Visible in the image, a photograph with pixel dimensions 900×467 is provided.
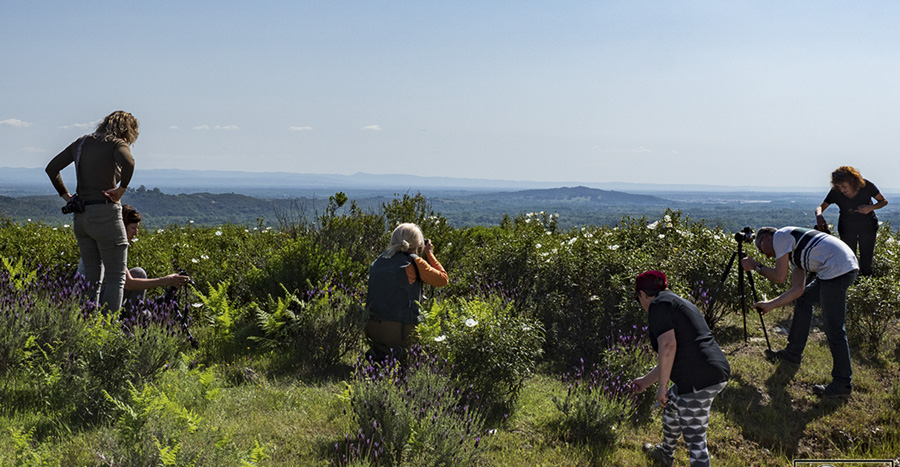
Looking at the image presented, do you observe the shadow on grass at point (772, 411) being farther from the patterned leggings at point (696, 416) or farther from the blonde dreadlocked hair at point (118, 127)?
the blonde dreadlocked hair at point (118, 127)

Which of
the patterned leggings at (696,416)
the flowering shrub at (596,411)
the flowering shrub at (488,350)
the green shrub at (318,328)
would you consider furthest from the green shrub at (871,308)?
the green shrub at (318,328)

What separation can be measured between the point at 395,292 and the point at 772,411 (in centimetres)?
360

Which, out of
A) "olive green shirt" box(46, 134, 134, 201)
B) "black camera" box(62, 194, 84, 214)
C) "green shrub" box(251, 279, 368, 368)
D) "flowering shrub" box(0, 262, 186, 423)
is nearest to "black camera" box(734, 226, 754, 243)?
"green shrub" box(251, 279, 368, 368)

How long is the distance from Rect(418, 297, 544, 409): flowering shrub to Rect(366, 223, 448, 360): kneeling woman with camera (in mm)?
258

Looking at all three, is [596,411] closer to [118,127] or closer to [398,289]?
[398,289]

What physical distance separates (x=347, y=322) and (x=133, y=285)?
212cm

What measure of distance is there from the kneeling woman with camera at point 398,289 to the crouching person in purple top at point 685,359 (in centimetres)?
196

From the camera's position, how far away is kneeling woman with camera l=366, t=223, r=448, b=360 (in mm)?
5137

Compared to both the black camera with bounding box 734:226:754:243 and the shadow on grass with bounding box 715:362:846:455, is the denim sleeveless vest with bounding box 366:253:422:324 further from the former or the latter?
the black camera with bounding box 734:226:754:243

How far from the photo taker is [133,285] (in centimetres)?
559

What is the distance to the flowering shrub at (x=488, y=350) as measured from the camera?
4.66 metres

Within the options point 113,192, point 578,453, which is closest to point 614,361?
point 578,453

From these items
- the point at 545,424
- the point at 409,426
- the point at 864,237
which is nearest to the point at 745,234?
the point at 864,237

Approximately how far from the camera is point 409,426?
3.72 m
